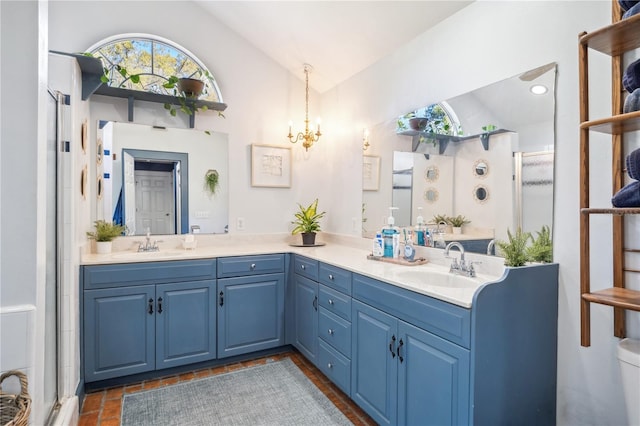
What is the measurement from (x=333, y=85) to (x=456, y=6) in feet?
4.85

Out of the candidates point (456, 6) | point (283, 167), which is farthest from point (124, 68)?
point (456, 6)

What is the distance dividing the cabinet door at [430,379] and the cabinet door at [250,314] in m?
1.38

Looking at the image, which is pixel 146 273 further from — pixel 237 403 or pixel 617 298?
pixel 617 298

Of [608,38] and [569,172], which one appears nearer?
[608,38]

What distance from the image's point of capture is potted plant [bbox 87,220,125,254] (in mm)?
2764

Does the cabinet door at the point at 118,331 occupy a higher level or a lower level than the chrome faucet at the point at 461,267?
lower

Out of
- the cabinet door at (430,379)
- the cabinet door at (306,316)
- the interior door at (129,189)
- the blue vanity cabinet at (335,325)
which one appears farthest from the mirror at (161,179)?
the cabinet door at (430,379)

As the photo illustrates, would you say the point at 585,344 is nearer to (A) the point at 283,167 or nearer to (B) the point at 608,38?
(B) the point at 608,38

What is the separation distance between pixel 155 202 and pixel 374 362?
7.11 feet

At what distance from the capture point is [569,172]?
67.1 inches

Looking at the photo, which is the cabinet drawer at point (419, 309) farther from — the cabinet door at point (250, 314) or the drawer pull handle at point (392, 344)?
the cabinet door at point (250, 314)

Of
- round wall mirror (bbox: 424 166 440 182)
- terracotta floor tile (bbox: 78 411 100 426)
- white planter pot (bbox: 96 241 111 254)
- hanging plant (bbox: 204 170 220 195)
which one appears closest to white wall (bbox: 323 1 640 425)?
round wall mirror (bbox: 424 166 440 182)

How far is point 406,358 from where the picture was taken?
180 cm

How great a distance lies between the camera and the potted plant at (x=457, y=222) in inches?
88.2
